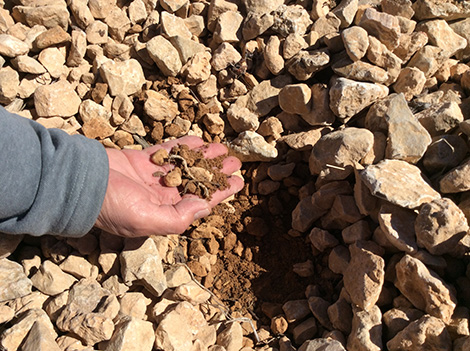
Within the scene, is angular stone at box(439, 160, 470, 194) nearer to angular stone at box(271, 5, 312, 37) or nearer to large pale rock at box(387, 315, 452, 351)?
large pale rock at box(387, 315, 452, 351)

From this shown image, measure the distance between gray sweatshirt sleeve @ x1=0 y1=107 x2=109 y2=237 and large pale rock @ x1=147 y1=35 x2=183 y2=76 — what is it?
106cm

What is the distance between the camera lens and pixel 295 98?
263cm

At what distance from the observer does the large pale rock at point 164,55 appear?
110 inches

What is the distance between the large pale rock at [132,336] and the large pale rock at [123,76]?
1.46 metres

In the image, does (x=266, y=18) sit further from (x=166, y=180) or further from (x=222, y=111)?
(x=166, y=180)

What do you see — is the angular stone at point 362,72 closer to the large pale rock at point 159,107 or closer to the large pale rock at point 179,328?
the large pale rock at point 159,107

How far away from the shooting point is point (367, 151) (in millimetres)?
2268

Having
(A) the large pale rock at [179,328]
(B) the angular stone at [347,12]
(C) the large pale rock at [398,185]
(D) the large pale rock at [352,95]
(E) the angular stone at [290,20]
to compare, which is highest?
(B) the angular stone at [347,12]

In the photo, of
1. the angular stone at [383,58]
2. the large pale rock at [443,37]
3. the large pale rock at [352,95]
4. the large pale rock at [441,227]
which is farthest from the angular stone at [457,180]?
the large pale rock at [443,37]

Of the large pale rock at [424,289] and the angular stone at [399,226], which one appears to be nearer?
the large pale rock at [424,289]

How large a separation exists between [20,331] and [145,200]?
0.75 meters

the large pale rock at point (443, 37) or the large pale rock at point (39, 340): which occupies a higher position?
the large pale rock at point (443, 37)

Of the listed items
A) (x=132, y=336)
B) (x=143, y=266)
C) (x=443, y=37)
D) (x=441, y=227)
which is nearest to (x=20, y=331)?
(x=132, y=336)

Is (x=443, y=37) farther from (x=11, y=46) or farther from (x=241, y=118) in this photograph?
(x=11, y=46)
